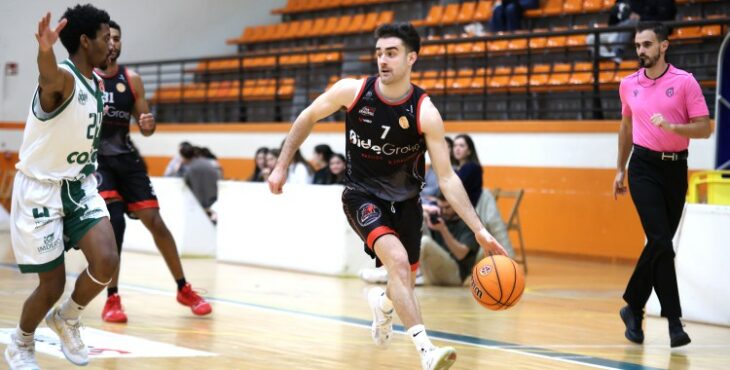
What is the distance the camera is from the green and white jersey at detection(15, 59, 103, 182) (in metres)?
5.43

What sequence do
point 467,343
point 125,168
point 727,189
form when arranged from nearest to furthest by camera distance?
point 467,343
point 125,168
point 727,189

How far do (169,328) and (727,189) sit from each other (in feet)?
14.5

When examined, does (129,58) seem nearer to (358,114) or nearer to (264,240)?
(264,240)

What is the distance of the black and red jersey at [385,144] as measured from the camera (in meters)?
5.99

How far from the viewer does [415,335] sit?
5.49 m

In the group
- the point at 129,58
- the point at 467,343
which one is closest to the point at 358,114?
the point at 467,343

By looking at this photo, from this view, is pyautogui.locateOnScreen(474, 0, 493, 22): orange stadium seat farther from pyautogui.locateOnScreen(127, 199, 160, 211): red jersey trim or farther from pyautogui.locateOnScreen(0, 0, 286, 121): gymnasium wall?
pyautogui.locateOnScreen(127, 199, 160, 211): red jersey trim

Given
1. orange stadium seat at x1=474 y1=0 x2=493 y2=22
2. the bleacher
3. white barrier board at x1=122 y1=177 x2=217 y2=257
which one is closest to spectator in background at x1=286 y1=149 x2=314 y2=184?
white barrier board at x1=122 y1=177 x2=217 y2=257

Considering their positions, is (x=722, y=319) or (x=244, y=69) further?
(x=244, y=69)

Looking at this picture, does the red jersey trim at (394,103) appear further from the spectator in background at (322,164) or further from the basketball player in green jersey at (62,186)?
the spectator in background at (322,164)

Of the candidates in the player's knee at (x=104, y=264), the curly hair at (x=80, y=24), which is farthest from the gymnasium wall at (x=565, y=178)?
the curly hair at (x=80, y=24)

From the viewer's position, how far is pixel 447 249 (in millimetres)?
10984

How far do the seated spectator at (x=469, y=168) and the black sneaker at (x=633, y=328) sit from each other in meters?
3.54

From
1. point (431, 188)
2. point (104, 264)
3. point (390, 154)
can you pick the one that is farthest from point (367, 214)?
point (431, 188)
